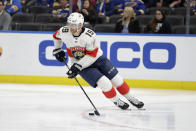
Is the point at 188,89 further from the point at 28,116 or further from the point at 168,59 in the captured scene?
the point at 28,116

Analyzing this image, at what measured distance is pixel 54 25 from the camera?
9.75m

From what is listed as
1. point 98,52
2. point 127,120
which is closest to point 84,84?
point 98,52

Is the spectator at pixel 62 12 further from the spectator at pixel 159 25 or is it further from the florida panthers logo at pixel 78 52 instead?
the florida panthers logo at pixel 78 52

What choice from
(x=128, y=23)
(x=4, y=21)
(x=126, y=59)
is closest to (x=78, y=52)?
(x=126, y=59)

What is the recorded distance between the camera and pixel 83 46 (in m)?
6.36

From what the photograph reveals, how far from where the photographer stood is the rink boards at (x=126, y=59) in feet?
29.6

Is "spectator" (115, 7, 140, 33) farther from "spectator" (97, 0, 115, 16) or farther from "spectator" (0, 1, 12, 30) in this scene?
"spectator" (0, 1, 12, 30)

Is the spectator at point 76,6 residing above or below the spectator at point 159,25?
above

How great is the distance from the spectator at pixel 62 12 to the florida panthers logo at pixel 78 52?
3.55 meters

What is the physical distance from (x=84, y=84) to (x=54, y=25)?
1.38 m

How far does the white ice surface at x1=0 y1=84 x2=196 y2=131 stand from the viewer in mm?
5484

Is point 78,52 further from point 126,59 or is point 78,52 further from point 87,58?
point 126,59

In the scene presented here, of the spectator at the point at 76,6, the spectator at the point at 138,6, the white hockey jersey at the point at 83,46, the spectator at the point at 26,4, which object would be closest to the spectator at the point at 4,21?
the spectator at the point at 76,6

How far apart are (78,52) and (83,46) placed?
11cm
